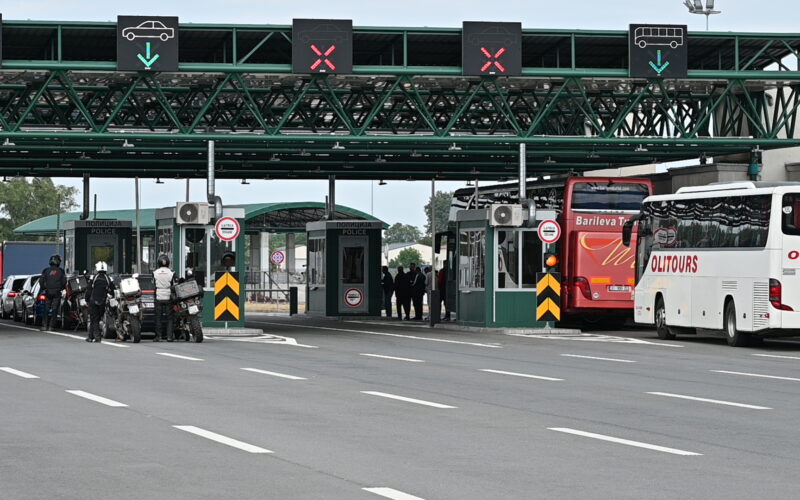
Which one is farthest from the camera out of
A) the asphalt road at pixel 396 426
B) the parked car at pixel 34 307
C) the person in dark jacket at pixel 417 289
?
the person in dark jacket at pixel 417 289

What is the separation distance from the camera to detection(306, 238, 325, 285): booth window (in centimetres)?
4912

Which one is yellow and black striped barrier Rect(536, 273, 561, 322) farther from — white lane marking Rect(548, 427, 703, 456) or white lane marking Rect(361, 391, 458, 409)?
white lane marking Rect(548, 427, 703, 456)

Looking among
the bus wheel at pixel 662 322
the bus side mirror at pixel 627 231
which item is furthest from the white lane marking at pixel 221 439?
the bus side mirror at pixel 627 231

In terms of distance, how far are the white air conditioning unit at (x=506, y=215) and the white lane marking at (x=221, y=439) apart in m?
24.2

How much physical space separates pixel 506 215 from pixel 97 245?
16.5 m

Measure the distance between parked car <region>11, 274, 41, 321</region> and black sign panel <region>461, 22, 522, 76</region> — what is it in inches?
665

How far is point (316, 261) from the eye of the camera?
1961 inches

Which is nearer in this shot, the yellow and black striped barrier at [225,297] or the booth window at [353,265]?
the yellow and black striped barrier at [225,297]

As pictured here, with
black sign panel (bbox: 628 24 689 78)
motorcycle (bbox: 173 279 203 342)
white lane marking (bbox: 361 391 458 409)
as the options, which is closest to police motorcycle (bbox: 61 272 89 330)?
motorcycle (bbox: 173 279 203 342)

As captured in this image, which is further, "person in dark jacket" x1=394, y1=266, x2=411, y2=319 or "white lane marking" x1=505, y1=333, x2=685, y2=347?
"person in dark jacket" x1=394, y1=266, x2=411, y2=319

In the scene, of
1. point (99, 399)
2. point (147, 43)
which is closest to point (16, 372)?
point (99, 399)

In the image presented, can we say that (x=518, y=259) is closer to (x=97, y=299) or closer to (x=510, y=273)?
(x=510, y=273)

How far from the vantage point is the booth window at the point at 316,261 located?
4912 cm

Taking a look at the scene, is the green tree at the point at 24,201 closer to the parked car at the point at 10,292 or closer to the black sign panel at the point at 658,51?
the parked car at the point at 10,292
